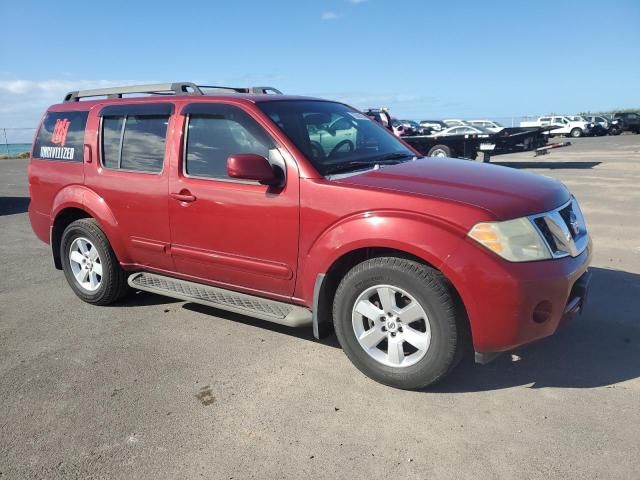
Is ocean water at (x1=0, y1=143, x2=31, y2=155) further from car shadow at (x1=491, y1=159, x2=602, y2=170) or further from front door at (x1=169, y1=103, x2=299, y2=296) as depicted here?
front door at (x1=169, y1=103, x2=299, y2=296)

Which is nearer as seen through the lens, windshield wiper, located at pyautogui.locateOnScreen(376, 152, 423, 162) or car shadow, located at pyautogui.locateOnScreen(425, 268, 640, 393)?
car shadow, located at pyautogui.locateOnScreen(425, 268, 640, 393)

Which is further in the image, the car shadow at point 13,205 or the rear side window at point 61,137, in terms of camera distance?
the car shadow at point 13,205

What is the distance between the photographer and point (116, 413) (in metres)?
3.18

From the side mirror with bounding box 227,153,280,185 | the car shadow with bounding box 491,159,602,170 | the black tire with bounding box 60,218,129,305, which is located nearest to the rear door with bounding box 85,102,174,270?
the black tire with bounding box 60,218,129,305

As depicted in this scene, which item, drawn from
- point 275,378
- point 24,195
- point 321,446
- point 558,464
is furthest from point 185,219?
point 24,195

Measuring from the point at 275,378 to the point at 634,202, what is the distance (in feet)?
28.6

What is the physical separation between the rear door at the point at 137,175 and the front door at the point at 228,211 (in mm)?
153

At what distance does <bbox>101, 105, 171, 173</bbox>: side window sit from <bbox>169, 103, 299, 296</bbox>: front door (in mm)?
267

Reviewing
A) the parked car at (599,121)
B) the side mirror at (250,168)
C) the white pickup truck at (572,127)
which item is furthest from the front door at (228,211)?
the parked car at (599,121)

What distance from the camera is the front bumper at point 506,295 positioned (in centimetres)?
297

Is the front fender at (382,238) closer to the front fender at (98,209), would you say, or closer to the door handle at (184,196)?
the door handle at (184,196)

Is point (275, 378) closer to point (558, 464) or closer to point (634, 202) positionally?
point (558, 464)

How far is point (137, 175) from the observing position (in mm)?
4477

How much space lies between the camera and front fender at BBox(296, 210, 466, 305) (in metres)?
3.07
